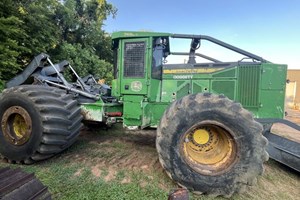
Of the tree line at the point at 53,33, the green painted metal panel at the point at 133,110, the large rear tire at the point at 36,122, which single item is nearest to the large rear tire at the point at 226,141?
the green painted metal panel at the point at 133,110

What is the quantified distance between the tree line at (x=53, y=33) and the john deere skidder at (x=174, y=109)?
291cm

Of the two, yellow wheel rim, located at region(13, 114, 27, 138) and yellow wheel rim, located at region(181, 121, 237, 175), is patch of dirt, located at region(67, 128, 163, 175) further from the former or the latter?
yellow wheel rim, located at region(13, 114, 27, 138)

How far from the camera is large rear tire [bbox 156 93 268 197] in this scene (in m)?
3.36

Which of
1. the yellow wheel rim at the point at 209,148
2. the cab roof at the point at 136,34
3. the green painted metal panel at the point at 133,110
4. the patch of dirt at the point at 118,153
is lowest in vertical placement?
the patch of dirt at the point at 118,153

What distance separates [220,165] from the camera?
3.54 meters

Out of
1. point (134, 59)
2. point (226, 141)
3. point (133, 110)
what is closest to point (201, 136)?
point (226, 141)

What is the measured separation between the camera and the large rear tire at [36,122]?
157 inches

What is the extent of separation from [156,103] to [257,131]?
1.86 meters

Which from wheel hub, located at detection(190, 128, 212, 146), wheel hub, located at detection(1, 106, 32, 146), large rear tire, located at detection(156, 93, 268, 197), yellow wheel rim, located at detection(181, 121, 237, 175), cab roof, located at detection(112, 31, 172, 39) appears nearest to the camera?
large rear tire, located at detection(156, 93, 268, 197)

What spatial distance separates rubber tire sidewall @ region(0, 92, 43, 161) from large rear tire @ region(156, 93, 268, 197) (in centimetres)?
206

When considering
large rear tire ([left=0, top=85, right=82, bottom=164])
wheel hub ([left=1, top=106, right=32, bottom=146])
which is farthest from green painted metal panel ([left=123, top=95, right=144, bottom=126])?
wheel hub ([left=1, top=106, right=32, bottom=146])

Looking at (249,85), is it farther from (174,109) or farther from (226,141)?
(174,109)

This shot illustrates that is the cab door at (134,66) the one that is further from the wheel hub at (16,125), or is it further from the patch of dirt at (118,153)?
the wheel hub at (16,125)

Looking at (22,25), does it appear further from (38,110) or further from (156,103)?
(156,103)
